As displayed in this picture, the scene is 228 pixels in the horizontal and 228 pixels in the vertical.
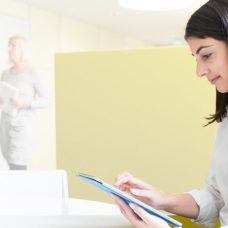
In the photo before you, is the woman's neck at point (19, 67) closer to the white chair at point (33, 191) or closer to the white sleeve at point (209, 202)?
the white chair at point (33, 191)

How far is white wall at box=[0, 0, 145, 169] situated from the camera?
477 cm

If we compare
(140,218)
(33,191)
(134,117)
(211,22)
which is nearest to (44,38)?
(134,117)

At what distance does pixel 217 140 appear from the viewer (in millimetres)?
1228

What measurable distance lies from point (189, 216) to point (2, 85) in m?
3.53

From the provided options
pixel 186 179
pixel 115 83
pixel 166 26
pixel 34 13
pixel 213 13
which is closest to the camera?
pixel 213 13

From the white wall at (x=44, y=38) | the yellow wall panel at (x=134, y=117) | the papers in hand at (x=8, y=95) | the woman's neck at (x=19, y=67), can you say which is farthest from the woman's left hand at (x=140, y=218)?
the white wall at (x=44, y=38)

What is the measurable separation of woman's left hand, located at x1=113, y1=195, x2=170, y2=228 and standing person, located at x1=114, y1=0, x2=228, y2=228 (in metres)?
0.02

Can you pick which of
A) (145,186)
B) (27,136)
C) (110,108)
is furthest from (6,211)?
(27,136)

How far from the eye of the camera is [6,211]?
108 cm

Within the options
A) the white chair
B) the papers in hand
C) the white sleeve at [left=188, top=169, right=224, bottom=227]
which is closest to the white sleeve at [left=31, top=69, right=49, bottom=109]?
the papers in hand

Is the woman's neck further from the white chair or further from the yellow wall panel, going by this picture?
the white chair

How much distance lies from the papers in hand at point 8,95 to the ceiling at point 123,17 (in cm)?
125

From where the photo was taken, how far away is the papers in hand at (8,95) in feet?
13.8

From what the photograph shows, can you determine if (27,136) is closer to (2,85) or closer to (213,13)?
(2,85)
